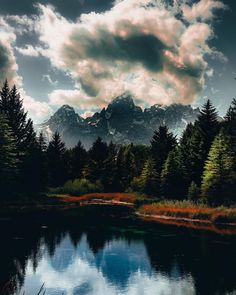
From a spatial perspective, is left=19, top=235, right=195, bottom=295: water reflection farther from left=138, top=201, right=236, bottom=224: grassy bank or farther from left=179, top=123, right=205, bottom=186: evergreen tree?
left=179, top=123, right=205, bottom=186: evergreen tree

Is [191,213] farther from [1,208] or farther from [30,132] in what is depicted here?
[30,132]

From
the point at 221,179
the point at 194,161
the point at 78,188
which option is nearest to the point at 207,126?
the point at 194,161

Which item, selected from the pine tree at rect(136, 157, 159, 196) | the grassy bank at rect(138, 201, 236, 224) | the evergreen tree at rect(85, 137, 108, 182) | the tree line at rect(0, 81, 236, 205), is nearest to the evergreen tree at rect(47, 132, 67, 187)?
the tree line at rect(0, 81, 236, 205)

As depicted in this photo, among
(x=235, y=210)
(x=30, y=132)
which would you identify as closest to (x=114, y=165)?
(x=30, y=132)

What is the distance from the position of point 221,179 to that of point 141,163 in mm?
48806

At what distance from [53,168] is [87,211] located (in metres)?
36.4

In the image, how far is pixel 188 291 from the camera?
22141 mm

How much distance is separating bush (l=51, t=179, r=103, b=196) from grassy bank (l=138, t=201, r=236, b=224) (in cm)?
2831

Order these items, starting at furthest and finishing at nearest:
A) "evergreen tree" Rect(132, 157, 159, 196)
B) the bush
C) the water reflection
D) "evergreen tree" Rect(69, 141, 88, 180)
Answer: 1. "evergreen tree" Rect(69, 141, 88, 180)
2. the bush
3. "evergreen tree" Rect(132, 157, 159, 196)
4. the water reflection

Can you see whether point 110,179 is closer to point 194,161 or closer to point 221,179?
point 194,161

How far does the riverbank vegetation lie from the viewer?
2114 inches

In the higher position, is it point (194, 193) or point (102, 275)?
point (194, 193)

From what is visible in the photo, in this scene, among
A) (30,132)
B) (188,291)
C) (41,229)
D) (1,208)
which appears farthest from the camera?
(30,132)

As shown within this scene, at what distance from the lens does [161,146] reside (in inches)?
3270
